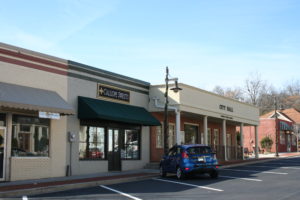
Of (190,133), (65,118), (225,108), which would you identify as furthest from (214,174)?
(225,108)

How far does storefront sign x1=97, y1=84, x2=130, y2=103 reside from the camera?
21406 millimetres

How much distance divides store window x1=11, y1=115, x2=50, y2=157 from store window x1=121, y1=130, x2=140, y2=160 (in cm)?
567

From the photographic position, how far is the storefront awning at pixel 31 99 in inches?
600

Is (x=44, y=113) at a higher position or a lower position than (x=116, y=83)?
lower

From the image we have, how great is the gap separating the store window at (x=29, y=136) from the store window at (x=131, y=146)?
567cm

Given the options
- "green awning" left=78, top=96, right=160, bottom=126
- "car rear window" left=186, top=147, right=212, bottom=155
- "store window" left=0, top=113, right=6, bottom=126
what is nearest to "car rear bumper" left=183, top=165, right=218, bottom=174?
"car rear window" left=186, top=147, right=212, bottom=155

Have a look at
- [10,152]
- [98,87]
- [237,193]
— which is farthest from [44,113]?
[237,193]

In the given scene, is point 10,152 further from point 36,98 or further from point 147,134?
point 147,134

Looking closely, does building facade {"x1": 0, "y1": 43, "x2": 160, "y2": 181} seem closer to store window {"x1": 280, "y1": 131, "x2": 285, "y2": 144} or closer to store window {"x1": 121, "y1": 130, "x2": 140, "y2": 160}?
store window {"x1": 121, "y1": 130, "x2": 140, "y2": 160}

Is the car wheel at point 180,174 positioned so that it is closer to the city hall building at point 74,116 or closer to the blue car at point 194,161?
the blue car at point 194,161

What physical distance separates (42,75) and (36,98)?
71.2 inches

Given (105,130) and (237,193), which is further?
(105,130)

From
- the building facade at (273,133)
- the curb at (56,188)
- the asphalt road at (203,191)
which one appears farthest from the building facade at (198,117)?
the building facade at (273,133)

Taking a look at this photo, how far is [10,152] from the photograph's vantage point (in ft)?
53.8
